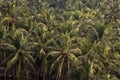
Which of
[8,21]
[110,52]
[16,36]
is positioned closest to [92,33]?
[110,52]

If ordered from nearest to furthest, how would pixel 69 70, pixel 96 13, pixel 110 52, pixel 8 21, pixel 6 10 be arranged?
pixel 69 70, pixel 110 52, pixel 8 21, pixel 6 10, pixel 96 13

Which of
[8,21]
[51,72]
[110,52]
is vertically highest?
[8,21]

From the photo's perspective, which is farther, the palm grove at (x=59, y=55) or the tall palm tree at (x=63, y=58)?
the tall palm tree at (x=63, y=58)

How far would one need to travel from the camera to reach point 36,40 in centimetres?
5150

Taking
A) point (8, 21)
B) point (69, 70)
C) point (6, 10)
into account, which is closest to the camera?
point (69, 70)

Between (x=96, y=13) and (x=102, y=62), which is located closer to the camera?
(x=102, y=62)

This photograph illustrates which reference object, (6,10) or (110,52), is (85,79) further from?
(6,10)

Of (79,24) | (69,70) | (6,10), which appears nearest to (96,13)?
(79,24)

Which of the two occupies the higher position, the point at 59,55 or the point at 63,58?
the point at 59,55

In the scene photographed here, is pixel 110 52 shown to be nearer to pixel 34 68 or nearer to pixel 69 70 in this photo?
pixel 69 70

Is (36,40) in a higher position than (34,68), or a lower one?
higher

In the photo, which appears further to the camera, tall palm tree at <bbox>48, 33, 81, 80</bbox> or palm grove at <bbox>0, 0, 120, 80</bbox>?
tall palm tree at <bbox>48, 33, 81, 80</bbox>

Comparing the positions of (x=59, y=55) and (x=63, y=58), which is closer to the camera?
(x=63, y=58)

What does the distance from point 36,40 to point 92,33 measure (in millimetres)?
9673
